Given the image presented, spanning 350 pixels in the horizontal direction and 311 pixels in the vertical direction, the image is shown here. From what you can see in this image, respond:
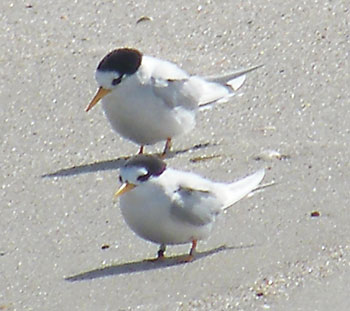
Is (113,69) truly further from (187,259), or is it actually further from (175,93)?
(187,259)

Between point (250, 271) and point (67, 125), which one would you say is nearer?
point (250, 271)

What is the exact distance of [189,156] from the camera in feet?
24.5

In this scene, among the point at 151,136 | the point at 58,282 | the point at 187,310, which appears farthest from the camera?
the point at 151,136

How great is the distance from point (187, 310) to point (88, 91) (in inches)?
113

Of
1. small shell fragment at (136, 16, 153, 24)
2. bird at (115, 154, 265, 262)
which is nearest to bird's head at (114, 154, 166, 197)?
bird at (115, 154, 265, 262)

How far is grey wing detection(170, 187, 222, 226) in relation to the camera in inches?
243

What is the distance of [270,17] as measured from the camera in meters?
9.09

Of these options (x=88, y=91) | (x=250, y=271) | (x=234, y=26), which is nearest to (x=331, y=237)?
(x=250, y=271)

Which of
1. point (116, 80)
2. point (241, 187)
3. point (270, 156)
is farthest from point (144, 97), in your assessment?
point (241, 187)

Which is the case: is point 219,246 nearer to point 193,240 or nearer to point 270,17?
point 193,240

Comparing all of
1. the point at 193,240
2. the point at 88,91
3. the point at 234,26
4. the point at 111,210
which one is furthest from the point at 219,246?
the point at 234,26

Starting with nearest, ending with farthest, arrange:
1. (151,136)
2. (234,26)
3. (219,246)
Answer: (219,246), (151,136), (234,26)

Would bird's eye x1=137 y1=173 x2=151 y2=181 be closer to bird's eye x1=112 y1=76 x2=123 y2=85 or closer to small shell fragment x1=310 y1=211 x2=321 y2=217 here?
small shell fragment x1=310 y1=211 x2=321 y2=217

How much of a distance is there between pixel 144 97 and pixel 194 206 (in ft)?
4.80
